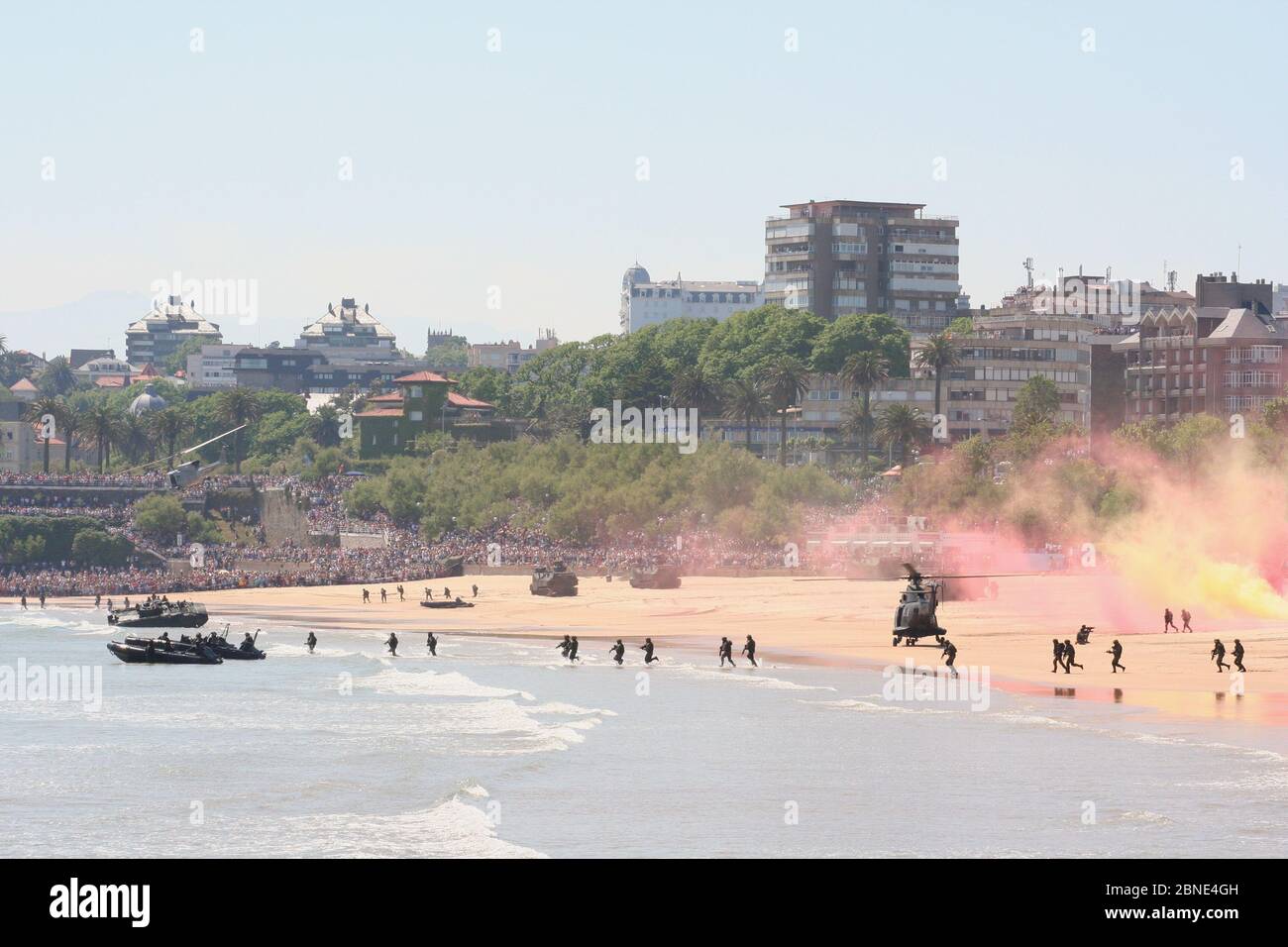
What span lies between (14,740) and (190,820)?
69.9 feet

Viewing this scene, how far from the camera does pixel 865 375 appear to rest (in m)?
184

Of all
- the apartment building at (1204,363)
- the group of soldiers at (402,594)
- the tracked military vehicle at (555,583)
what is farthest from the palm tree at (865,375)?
the tracked military vehicle at (555,583)

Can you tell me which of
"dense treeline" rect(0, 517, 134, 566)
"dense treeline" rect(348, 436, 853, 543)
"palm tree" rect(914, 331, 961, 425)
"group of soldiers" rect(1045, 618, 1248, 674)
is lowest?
"group of soldiers" rect(1045, 618, 1248, 674)

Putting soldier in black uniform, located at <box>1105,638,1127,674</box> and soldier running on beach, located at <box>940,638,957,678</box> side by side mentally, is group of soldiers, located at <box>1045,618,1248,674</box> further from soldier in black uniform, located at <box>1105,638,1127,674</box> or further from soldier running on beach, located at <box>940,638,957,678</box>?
soldier running on beach, located at <box>940,638,957,678</box>

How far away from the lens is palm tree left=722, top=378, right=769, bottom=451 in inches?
7451

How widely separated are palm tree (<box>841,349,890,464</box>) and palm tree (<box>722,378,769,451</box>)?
938cm

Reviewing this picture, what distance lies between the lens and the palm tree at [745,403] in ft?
621

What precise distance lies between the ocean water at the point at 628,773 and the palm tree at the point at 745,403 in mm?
110199

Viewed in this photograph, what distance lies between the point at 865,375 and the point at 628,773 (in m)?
136

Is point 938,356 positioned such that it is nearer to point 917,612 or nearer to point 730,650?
point 730,650

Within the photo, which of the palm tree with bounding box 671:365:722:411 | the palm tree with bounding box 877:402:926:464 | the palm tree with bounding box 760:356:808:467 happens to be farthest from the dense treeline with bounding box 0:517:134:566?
the palm tree with bounding box 877:402:926:464

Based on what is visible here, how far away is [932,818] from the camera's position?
42.9m

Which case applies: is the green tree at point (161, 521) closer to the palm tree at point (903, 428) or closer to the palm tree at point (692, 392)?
the palm tree at point (692, 392)
